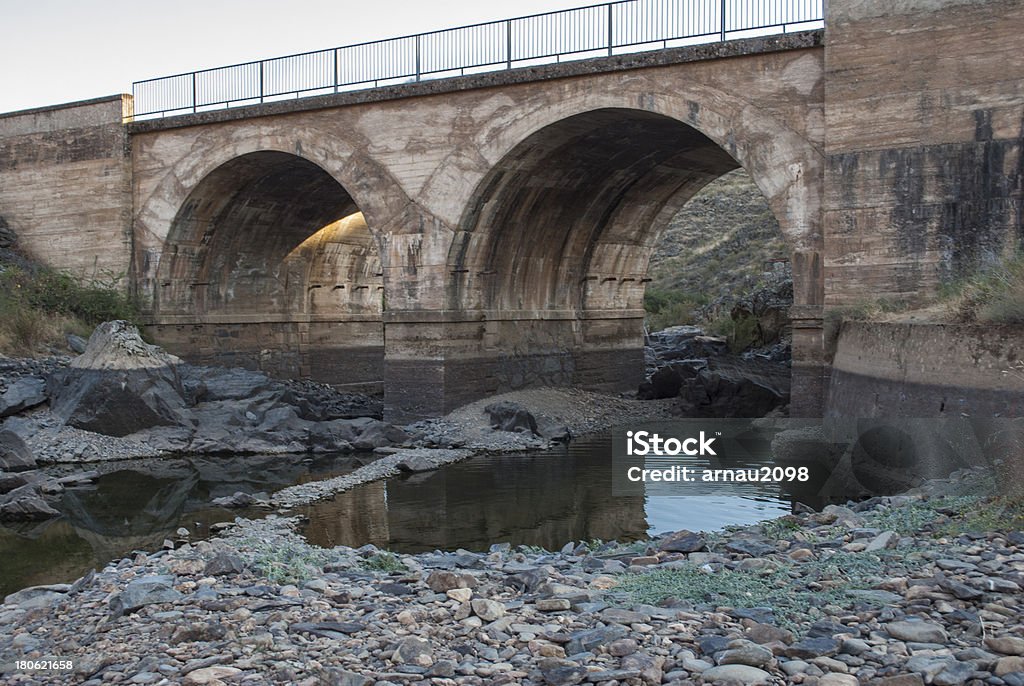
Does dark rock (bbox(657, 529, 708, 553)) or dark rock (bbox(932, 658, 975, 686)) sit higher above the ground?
dark rock (bbox(932, 658, 975, 686))

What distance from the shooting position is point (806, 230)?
14578mm

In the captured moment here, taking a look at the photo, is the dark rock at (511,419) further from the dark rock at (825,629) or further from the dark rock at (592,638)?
the dark rock at (825,629)

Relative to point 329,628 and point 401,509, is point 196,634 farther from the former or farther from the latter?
point 401,509

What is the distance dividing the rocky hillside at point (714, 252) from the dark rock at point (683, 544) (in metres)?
28.3

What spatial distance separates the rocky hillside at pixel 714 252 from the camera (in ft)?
125

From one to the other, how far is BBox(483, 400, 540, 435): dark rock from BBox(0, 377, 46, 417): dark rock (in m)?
6.91

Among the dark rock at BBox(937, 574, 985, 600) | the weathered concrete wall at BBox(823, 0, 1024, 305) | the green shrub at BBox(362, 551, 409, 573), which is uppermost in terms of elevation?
the weathered concrete wall at BBox(823, 0, 1024, 305)

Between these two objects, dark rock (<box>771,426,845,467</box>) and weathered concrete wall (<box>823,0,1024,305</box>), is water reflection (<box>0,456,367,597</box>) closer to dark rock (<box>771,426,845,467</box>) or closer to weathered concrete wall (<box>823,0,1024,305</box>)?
dark rock (<box>771,426,845,467</box>)

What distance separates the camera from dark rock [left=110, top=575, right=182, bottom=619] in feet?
20.9

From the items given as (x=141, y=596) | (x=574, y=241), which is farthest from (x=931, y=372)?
(x=574, y=241)

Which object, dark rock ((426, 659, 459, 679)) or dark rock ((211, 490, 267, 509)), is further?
dark rock ((211, 490, 267, 509))

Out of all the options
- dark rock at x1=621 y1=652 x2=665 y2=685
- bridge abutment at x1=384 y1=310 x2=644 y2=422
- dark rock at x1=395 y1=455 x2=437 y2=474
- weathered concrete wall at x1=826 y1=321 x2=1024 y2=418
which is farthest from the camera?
bridge abutment at x1=384 y1=310 x2=644 y2=422

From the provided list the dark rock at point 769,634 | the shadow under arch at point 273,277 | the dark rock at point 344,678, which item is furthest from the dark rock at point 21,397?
the dark rock at point 769,634

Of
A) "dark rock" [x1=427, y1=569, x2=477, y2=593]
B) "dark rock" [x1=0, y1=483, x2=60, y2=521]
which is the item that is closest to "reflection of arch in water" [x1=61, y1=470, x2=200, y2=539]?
"dark rock" [x1=0, y1=483, x2=60, y2=521]
